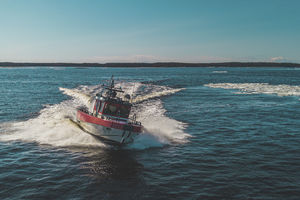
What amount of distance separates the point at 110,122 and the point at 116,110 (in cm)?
237

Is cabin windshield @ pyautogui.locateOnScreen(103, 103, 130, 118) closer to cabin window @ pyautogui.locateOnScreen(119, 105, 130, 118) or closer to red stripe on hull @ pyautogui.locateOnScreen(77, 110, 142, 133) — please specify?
cabin window @ pyautogui.locateOnScreen(119, 105, 130, 118)

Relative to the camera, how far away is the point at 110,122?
16062 mm

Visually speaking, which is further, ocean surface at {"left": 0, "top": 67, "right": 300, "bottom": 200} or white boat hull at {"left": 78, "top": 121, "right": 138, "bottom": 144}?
white boat hull at {"left": 78, "top": 121, "right": 138, "bottom": 144}

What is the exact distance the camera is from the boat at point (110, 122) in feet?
52.8

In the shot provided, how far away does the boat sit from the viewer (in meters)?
16.1

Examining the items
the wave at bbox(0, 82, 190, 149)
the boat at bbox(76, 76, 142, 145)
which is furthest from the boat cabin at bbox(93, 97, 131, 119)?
Result: the wave at bbox(0, 82, 190, 149)

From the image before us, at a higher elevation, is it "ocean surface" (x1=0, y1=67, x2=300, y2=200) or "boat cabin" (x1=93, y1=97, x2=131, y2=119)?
"boat cabin" (x1=93, y1=97, x2=131, y2=119)

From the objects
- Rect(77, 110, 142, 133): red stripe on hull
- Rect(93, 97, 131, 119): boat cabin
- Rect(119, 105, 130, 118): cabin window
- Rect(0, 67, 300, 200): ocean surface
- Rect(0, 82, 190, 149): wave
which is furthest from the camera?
Rect(119, 105, 130, 118): cabin window

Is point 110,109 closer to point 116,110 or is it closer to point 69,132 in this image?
point 116,110

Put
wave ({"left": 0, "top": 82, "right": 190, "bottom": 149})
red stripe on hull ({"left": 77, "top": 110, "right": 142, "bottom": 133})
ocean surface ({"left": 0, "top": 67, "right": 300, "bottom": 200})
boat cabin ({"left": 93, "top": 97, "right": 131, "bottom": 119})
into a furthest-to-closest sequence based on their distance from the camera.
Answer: boat cabin ({"left": 93, "top": 97, "right": 131, "bottom": 119}) < wave ({"left": 0, "top": 82, "right": 190, "bottom": 149}) < red stripe on hull ({"left": 77, "top": 110, "right": 142, "bottom": 133}) < ocean surface ({"left": 0, "top": 67, "right": 300, "bottom": 200})

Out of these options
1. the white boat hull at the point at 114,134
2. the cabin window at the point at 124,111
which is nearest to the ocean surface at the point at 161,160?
the white boat hull at the point at 114,134

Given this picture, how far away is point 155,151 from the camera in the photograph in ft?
53.1

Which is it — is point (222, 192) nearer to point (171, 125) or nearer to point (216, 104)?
point (171, 125)

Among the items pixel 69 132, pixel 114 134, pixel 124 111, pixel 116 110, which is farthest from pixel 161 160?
pixel 69 132
